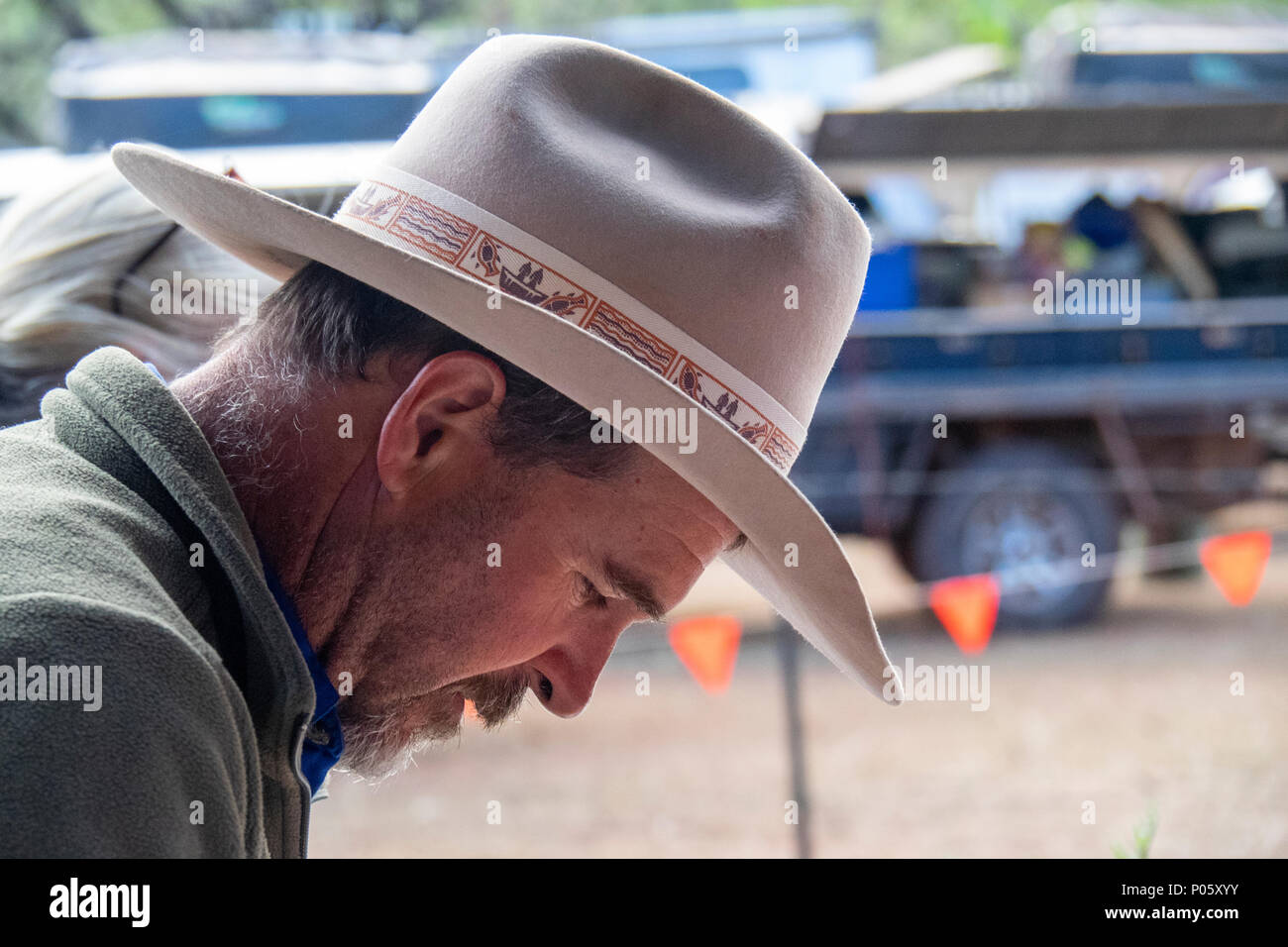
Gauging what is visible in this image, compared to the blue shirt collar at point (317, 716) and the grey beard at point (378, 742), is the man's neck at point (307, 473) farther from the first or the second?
the grey beard at point (378, 742)

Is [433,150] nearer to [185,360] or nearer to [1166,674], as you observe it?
[185,360]

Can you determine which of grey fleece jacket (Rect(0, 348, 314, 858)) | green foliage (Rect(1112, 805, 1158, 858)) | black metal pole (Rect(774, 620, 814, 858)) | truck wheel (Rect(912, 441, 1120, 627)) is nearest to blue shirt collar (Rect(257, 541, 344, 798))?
grey fleece jacket (Rect(0, 348, 314, 858))

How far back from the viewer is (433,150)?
55.7 inches

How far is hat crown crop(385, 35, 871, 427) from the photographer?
4.45 ft

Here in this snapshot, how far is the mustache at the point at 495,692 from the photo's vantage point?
4.81 ft

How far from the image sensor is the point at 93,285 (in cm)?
227

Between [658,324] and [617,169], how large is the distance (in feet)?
0.61

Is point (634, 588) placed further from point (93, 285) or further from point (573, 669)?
point (93, 285)

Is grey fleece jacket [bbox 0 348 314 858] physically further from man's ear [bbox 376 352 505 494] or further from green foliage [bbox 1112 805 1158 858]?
green foliage [bbox 1112 805 1158 858]

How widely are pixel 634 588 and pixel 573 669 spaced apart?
114 millimetres

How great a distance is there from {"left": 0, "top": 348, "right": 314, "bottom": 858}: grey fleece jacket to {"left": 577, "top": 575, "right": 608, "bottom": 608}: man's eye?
14.6 inches

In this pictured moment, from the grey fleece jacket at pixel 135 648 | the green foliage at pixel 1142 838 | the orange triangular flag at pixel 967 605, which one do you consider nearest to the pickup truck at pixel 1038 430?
the orange triangular flag at pixel 967 605

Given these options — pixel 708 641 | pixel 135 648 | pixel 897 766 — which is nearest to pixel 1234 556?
pixel 897 766
